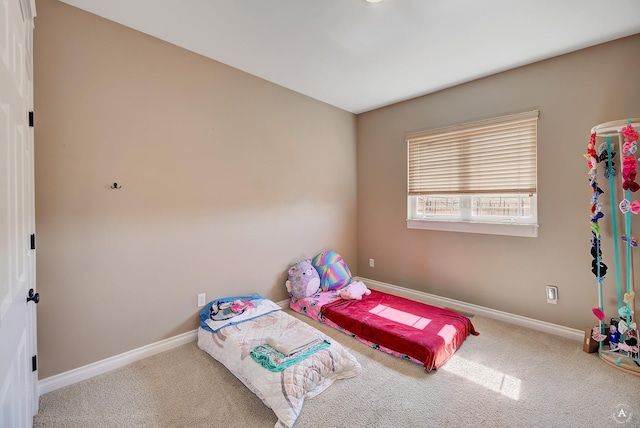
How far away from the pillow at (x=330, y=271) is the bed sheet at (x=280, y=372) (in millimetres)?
919

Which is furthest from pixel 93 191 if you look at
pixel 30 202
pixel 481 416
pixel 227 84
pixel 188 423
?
pixel 481 416

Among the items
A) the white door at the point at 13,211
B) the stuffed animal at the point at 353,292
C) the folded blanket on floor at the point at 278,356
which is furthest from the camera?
the stuffed animal at the point at 353,292

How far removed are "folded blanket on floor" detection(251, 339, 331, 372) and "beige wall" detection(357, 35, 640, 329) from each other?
1.93m

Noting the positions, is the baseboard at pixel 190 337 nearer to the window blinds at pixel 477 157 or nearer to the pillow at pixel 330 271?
the pillow at pixel 330 271

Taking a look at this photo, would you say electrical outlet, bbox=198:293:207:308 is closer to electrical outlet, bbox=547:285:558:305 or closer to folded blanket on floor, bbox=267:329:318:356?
folded blanket on floor, bbox=267:329:318:356

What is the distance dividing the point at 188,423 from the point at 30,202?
1581mm

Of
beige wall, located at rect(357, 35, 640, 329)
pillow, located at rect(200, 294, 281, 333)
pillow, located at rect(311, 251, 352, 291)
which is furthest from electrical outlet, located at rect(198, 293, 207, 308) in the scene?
beige wall, located at rect(357, 35, 640, 329)

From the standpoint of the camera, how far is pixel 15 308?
1.10m

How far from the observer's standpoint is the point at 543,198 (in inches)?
104

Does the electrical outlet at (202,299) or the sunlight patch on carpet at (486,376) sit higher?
the electrical outlet at (202,299)

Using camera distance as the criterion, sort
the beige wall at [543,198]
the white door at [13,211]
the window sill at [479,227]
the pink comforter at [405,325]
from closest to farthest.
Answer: the white door at [13,211]
the pink comforter at [405,325]
the beige wall at [543,198]
the window sill at [479,227]

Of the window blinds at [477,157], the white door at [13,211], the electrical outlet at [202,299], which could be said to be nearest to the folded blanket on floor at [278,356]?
the electrical outlet at [202,299]

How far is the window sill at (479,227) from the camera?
2715 millimetres

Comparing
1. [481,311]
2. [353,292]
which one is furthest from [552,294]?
[353,292]
